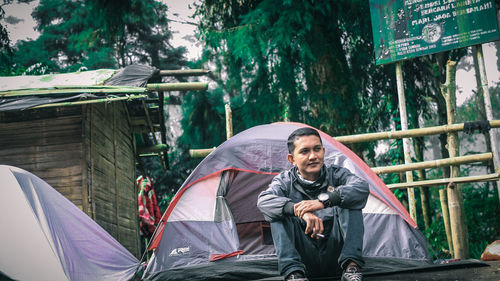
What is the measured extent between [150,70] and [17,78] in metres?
1.97

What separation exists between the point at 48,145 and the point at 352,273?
4.32 metres

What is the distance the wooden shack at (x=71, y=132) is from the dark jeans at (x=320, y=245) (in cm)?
Result: 270

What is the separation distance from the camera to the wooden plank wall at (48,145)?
5.23 m

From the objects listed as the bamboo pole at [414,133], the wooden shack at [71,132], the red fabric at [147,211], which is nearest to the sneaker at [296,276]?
the wooden shack at [71,132]

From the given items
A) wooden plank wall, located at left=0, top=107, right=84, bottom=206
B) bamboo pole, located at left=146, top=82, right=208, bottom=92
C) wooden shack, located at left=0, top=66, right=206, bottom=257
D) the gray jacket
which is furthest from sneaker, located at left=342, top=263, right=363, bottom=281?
wooden plank wall, located at left=0, top=107, right=84, bottom=206

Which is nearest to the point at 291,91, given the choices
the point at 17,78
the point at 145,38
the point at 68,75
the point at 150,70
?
the point at 150,70

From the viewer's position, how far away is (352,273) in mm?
2490

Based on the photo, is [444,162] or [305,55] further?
[305,55]

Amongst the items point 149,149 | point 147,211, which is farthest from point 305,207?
point 149,149

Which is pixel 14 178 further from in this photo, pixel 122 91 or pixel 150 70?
pixel 150 70

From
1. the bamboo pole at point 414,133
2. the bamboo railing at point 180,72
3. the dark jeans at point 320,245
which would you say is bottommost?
the dark jeans at point 320,245

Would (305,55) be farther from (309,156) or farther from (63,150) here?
(309,156)

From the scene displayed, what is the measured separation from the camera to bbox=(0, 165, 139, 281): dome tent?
279 cm

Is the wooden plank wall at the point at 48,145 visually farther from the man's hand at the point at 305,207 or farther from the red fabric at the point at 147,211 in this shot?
the man's hand at the point at 305,207
